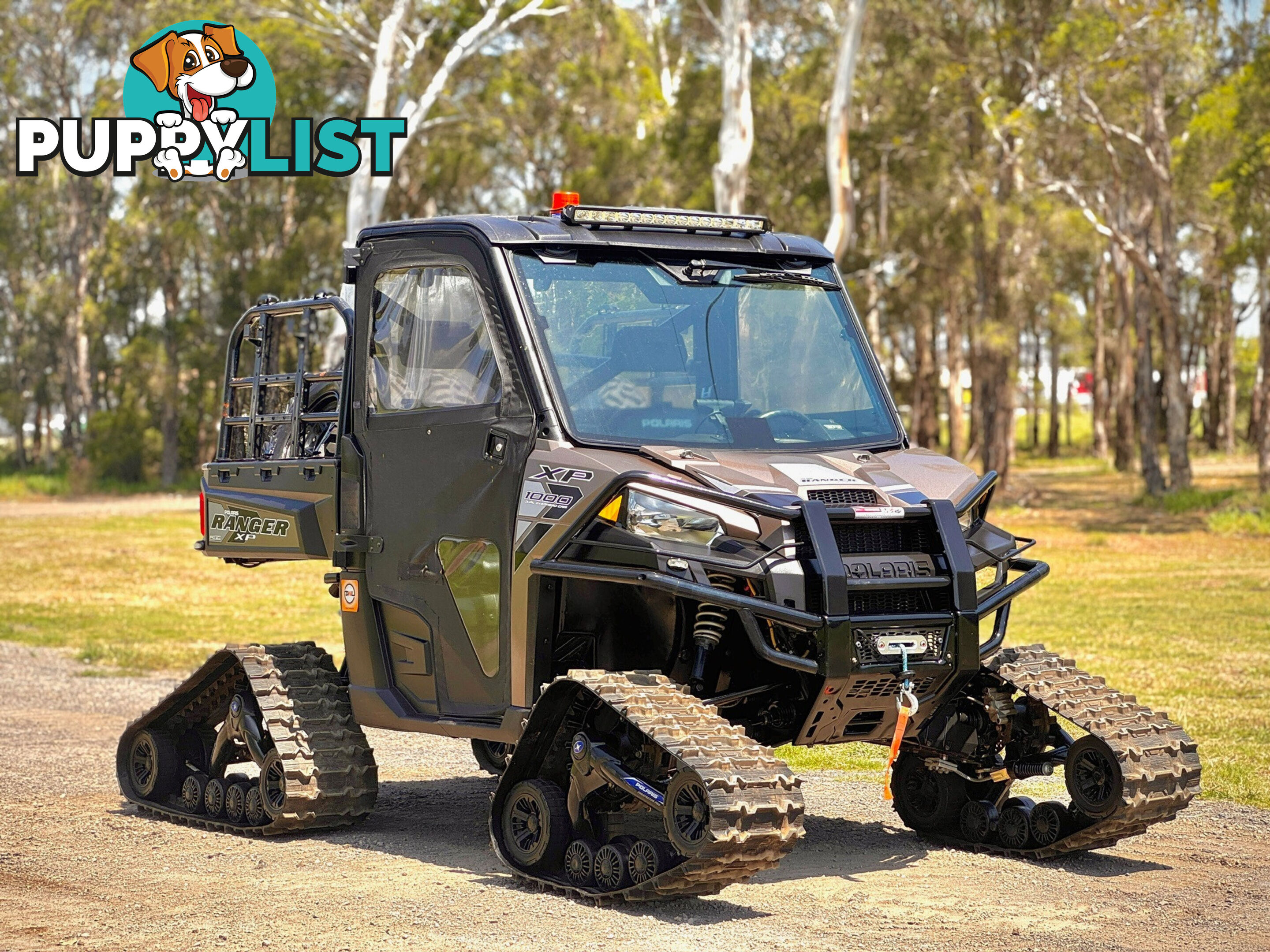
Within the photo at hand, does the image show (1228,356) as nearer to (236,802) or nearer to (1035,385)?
(1035,385)

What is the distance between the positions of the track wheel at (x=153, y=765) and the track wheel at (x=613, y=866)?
352 cm

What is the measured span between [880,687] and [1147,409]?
40569 millimetres

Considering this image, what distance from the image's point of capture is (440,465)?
8172mm

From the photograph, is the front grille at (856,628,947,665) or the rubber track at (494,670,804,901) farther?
the front grille at (856,628,947,665)

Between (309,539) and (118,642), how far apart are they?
36.7ft

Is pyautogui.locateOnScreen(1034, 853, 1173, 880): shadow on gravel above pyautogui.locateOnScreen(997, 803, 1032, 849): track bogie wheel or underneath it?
underneath

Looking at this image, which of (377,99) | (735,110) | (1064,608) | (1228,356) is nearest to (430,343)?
(1064,608)

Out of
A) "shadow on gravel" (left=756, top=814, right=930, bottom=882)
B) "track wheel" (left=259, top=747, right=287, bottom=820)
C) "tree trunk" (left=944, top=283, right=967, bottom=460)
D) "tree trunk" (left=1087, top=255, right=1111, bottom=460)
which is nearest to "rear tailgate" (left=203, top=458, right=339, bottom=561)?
"track wheel" (left=259, top=747, right=287, bottom=820)

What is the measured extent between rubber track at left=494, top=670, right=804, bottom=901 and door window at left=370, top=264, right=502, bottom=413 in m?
1.72

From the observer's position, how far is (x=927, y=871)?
8.00 meters

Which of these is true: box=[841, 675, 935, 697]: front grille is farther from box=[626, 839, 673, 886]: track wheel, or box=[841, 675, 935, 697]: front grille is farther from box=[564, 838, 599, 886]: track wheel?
box=[564, 838, 599, 886]: track wheel

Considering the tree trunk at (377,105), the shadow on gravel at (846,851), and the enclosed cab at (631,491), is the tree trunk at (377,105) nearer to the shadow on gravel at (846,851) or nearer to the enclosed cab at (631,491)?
the enclosed cab at (631,491)

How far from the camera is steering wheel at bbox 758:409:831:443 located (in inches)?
314

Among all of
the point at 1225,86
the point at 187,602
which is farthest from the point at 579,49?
the point at 187,602
